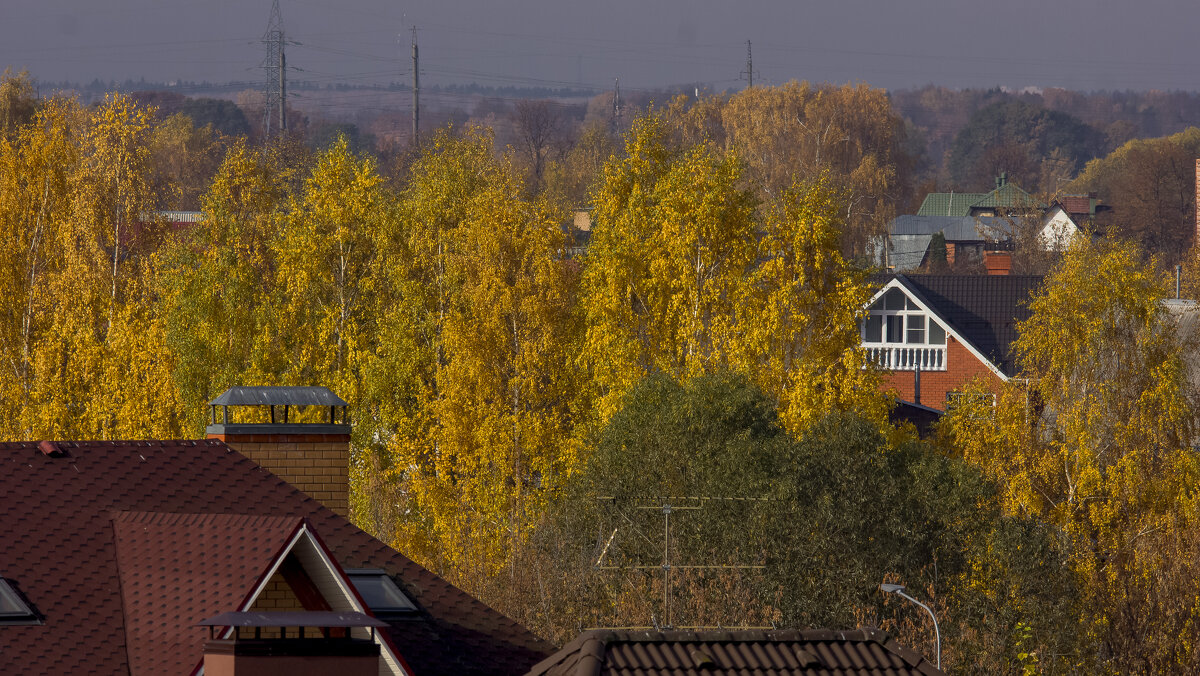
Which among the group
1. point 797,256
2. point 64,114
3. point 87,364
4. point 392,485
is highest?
point 64,114

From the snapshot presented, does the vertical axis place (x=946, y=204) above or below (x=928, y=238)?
above

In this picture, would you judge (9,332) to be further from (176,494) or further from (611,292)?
(176,494)

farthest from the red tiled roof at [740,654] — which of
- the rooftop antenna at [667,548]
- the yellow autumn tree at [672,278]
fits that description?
the yellow autumn tree at [672,278]

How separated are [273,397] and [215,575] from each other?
192 inches

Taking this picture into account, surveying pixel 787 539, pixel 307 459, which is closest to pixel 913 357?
pixel 787 539

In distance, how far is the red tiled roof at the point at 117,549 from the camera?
1523 centimetres

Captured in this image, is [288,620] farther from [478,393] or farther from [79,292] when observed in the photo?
[79,292]

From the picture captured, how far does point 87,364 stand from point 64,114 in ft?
34.7

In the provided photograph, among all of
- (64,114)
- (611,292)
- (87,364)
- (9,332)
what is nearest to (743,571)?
(611,292)

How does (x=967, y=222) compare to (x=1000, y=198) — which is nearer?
(x=1000, y=198)

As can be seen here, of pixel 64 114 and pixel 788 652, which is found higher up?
pixel 64 114

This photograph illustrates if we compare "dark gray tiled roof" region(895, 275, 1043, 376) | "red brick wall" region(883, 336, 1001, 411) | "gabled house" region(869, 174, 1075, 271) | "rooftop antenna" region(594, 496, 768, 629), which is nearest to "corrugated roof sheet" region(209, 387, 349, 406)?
"rooftop antenna" region(594, 496, 768, 629)

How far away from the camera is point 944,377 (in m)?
61.9

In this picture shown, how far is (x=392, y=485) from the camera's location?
153 ft
